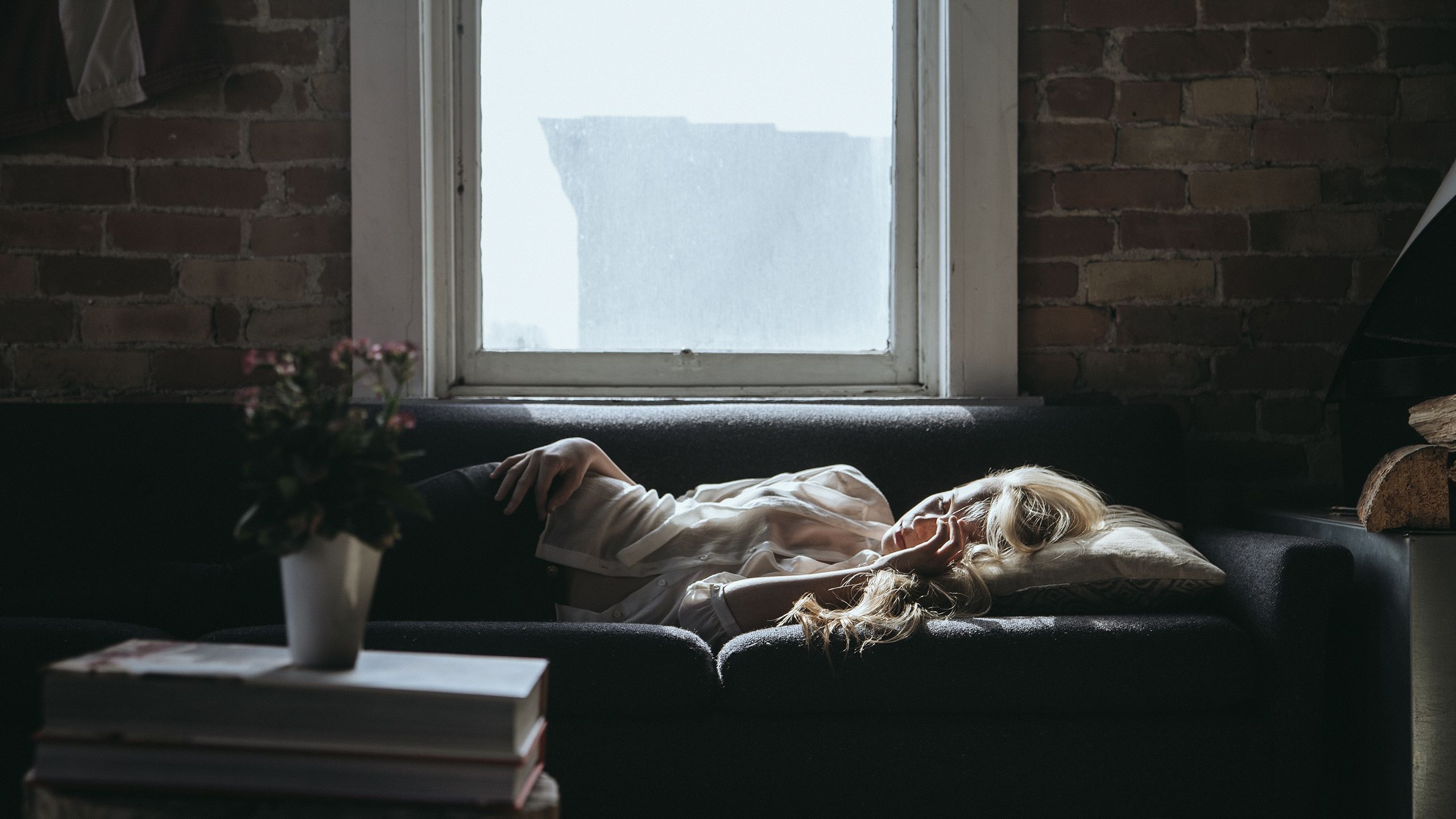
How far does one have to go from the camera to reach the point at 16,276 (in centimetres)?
225

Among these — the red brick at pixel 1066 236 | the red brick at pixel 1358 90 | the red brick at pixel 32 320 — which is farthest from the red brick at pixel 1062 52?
the red brick at pixel 32 320

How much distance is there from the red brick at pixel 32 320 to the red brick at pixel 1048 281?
7.93 feet

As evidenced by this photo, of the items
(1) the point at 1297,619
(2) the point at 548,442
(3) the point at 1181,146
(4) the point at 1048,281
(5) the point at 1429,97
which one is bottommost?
(1) the point at 1297,619

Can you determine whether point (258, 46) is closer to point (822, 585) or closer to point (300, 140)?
point (300, 140)

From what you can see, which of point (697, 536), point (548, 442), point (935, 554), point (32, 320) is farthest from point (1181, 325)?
point (32, 320)

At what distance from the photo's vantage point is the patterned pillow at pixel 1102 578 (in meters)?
1.57

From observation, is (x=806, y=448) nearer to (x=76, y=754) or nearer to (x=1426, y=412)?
(x=1426, y=412)

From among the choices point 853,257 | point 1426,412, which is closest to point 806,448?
point 853,257

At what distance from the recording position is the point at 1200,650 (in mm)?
1430

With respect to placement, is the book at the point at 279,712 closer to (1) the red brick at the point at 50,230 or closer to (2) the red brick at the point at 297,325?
(2) the red brick at the point at 297,325

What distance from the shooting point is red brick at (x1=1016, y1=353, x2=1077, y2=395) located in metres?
2.38

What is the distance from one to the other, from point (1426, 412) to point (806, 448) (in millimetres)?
1150

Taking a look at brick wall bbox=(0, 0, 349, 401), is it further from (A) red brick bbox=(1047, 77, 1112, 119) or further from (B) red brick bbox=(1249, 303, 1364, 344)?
(B) red brick bbox=(1249, 303, 1364, 344)

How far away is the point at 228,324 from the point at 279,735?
6.20 feet
